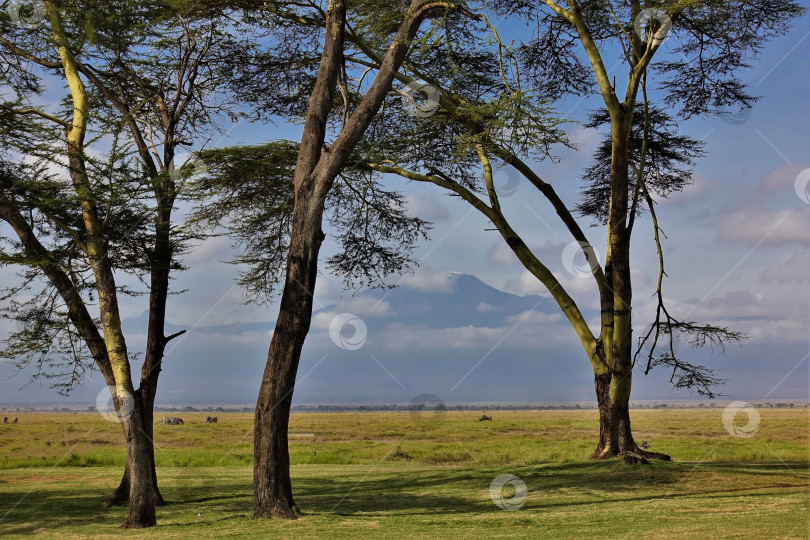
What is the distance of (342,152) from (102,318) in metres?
4.12

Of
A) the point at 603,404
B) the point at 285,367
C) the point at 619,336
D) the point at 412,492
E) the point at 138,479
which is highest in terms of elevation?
the point at 619,336

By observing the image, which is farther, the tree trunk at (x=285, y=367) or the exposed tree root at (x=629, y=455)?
the exposed tree root at (x=629, y=455)

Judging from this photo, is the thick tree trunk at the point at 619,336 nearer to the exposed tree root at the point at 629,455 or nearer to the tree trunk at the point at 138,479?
the exposed tree root at the point at 629,455

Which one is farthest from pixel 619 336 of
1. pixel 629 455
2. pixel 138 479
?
pixel 138 479

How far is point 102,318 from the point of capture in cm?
1076

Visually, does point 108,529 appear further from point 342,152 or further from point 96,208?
point 342,152

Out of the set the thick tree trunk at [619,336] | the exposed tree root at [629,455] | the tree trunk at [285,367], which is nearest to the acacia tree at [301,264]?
the tree trunk at [285,367]

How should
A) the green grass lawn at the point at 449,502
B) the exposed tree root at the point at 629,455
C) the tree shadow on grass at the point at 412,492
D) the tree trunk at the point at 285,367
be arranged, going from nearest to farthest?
the green grass lawn at the point at 449,502 < the tree trunk at the point at 285,367 < the tree shadow on grass at the point at 412,492 < the exposed tree root at the point at 629,455

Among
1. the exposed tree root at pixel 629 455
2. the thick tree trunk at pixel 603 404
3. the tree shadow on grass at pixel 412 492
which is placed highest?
the thick tree trunk at pixel 603 404

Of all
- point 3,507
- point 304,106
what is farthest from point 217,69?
point 3,507

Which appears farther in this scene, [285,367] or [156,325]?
[156,325]

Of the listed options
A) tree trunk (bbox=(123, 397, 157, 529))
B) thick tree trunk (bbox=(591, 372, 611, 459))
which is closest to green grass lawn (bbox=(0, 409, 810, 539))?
tree trunk (bbox=(123, 397, 157, 529))

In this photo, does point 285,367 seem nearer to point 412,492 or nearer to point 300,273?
point 300,273

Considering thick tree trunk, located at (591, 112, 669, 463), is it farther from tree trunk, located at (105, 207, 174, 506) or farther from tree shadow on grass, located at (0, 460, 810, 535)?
tree trunk, located at (105, 207, 174, 506)
